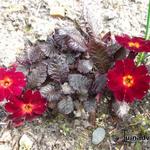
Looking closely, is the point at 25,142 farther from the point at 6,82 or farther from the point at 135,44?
the point at 135,44

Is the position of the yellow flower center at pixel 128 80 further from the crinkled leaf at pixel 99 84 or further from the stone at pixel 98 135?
the stone at pixel 98 135

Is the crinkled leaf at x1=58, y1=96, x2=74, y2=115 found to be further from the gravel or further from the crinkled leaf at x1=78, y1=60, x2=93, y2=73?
the gravel

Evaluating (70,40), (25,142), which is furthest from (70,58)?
(25,142)

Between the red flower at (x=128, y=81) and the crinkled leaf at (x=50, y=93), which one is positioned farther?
the crinkled leaf at (x=50, y=93)

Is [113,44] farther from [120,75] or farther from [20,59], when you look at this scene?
[20,59]

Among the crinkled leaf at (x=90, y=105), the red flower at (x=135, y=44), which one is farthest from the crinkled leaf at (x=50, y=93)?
the red flower at (x=135, y=44)

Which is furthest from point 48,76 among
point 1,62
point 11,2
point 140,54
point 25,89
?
point 11,2
